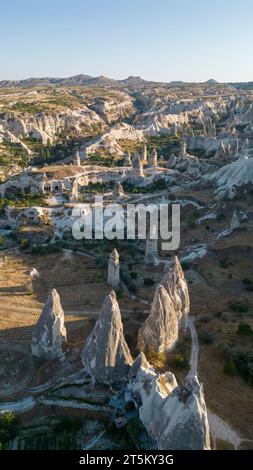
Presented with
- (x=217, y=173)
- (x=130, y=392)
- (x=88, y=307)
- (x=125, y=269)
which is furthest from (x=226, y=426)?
(x=217, y=173)

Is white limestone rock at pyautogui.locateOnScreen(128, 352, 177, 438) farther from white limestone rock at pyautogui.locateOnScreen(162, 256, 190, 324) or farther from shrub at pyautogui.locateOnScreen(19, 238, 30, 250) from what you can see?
shrub at pyautogui.locateOnScreen(19, 238, 30, 250)

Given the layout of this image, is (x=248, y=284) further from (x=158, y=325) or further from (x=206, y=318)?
(x=158, y=325)

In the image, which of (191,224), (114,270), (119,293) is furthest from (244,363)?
(191,224)

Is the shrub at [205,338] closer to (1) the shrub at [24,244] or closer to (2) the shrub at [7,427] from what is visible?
(2) the shrub at [7,427]

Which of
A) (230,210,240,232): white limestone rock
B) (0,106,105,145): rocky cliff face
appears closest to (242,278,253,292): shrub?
(230,210,240,232): white limestone rock

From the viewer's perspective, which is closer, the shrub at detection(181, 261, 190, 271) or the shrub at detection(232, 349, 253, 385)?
the shrub at detection(232, 349, 253, 385)
